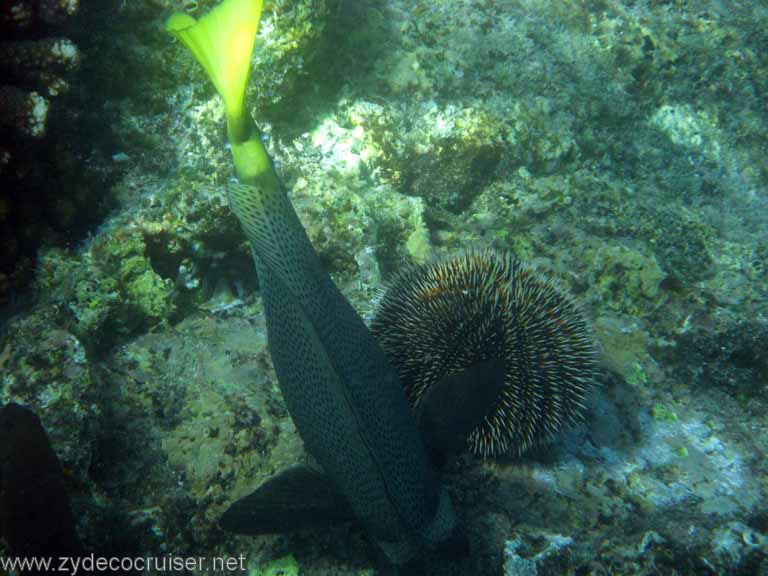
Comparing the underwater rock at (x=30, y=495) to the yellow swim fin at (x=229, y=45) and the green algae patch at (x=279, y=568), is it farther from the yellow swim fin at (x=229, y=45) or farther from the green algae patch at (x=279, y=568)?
the yellow swim fin at (x=229, y=45)

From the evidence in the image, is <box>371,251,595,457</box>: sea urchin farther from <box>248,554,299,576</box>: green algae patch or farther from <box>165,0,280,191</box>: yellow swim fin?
<box>165,0,280,191</box>: yellow swim fin

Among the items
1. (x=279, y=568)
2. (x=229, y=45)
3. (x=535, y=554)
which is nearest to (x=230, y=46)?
(x=229, y=45)

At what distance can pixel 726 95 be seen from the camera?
7430 mm

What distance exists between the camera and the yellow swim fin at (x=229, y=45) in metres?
1.97

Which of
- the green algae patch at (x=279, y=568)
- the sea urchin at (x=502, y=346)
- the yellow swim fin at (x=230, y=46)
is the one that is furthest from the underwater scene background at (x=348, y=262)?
the yellow swim fin at (x=230, y=46)

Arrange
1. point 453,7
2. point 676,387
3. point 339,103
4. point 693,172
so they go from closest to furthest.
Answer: point 676,387, point 339,103, point 453,7, point 693,172

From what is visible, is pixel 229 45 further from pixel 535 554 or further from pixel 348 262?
pixel 535 554

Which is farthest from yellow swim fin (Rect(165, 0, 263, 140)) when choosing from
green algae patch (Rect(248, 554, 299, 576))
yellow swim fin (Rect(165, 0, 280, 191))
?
green algae patch (Rect(248, 554, 299, 576))

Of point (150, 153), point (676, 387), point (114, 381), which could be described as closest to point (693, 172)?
point (676, 387)

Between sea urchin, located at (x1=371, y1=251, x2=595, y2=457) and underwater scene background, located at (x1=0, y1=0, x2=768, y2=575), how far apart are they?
0.32 m

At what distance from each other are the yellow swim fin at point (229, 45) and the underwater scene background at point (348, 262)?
1506mm

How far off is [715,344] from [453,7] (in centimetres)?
526

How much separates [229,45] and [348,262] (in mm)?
2138

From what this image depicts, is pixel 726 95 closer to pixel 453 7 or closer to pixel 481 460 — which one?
pixel 453 7
